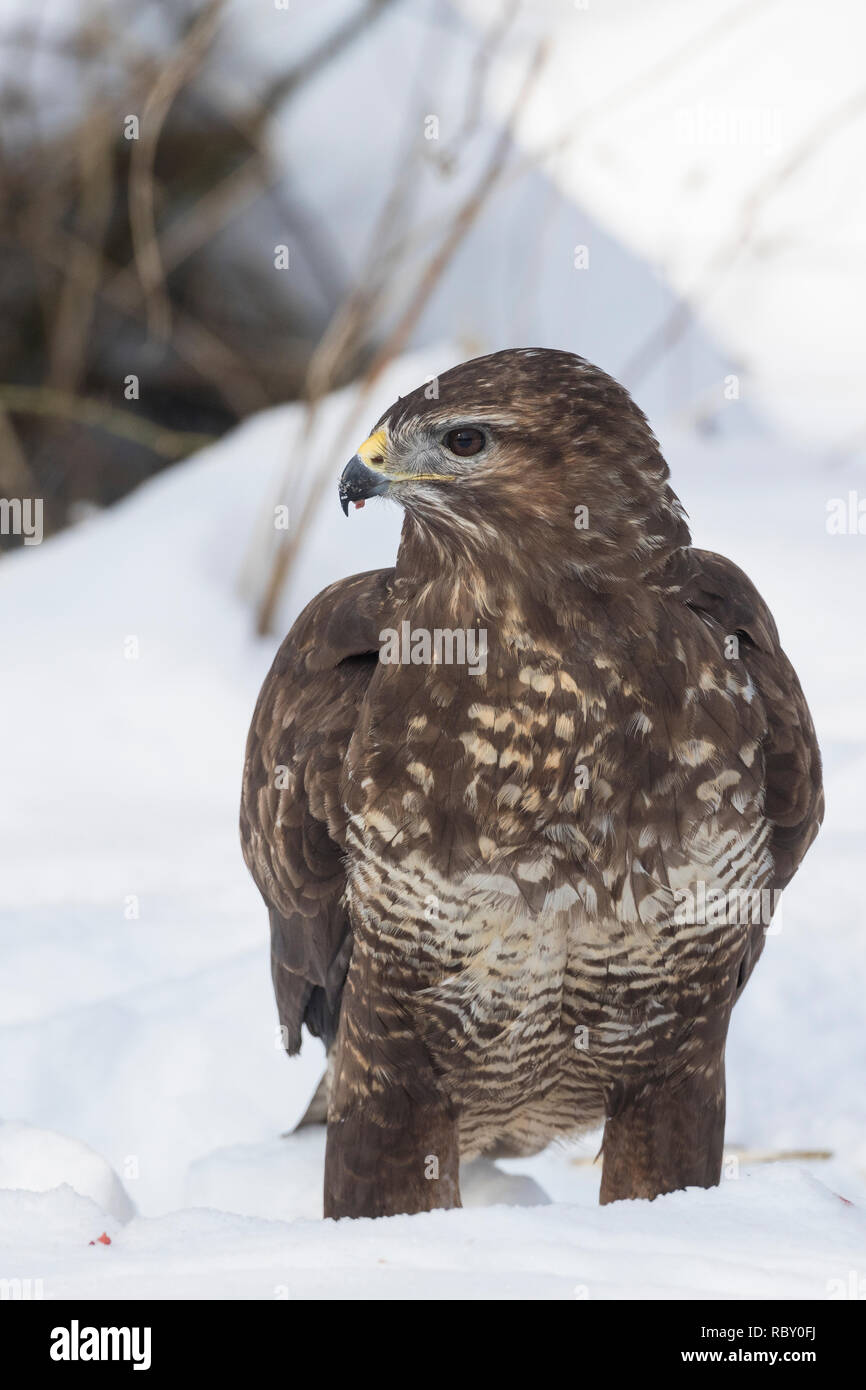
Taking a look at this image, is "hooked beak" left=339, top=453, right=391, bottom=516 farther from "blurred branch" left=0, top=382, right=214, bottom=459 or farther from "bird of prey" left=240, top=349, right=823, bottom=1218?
"blurred branch" left=0, top=382, right=214, bottom=459

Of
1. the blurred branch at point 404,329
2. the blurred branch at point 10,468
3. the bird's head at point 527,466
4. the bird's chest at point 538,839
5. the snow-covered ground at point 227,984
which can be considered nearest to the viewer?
the snow-covered ground at point 227,984

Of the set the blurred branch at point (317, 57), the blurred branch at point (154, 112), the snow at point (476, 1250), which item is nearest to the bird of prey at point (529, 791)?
the snow at point (476, 1250)

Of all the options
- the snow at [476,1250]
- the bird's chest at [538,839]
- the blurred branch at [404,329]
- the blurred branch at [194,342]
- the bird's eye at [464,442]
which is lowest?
the snow at [476,1250]

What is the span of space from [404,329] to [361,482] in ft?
9.23

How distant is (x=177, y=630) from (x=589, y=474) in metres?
3.72

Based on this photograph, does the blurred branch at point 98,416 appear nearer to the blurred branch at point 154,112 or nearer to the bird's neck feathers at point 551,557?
the blurred branch at point 154,112

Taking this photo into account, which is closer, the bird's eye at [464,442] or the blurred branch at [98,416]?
the bird's eye at [464,442]

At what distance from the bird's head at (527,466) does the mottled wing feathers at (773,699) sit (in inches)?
12.6

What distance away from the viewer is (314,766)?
308 centimetres

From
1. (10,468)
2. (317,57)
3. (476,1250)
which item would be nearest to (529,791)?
(476,1250)

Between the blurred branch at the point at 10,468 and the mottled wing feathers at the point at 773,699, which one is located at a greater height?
the blurred branch at the point at 10,468

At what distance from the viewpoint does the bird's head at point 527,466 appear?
2.67m

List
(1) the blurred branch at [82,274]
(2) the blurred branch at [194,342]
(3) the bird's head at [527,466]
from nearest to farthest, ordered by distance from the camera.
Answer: (3) the bird's head at [527,466] → (1) the blurred branch at [82,274] → (2) the blurred branch at [194,342]
